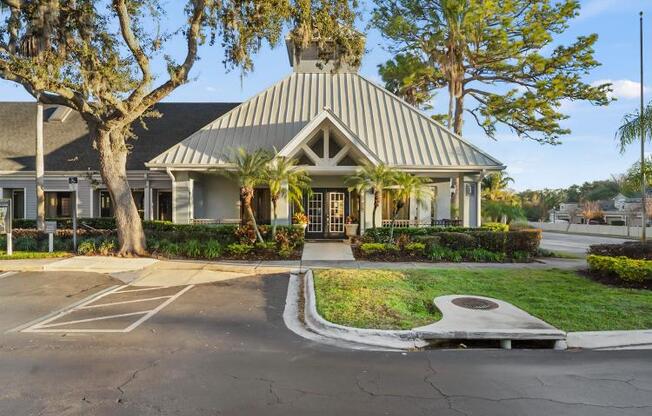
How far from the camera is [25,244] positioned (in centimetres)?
1634

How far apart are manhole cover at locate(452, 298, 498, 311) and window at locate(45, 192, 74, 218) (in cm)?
1987

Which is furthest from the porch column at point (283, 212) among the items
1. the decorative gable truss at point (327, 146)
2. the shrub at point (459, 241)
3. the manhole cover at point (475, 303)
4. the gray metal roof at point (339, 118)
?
the manhole cover at point (475, 303)

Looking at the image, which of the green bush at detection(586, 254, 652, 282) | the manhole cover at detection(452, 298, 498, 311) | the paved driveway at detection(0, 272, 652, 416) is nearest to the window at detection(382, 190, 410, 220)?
the green bush at detection(586, 254, 652, 282)

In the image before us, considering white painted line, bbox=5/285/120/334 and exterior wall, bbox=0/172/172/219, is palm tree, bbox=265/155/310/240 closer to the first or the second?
white painted line, bbox=5/285/120/334

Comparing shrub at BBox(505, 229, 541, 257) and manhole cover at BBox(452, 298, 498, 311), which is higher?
shrub at BBox(505, 229, 541, 257)

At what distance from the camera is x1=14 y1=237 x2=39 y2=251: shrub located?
16.3m

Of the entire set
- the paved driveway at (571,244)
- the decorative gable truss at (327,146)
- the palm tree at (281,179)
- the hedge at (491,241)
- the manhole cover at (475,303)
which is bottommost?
the paved driveway at (571,244)

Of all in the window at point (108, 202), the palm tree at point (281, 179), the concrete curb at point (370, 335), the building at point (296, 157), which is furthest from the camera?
the window at point (108, 202)

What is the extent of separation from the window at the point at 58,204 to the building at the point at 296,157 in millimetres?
49

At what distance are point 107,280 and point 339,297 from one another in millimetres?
6592

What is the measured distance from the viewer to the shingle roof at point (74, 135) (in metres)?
21.0

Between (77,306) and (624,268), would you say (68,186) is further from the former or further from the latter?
(624,268)

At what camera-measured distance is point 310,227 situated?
19578mm

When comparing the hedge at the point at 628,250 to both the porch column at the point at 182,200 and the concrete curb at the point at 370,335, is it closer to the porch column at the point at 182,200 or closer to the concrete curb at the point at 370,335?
the concrete curb at the point at 370,335
